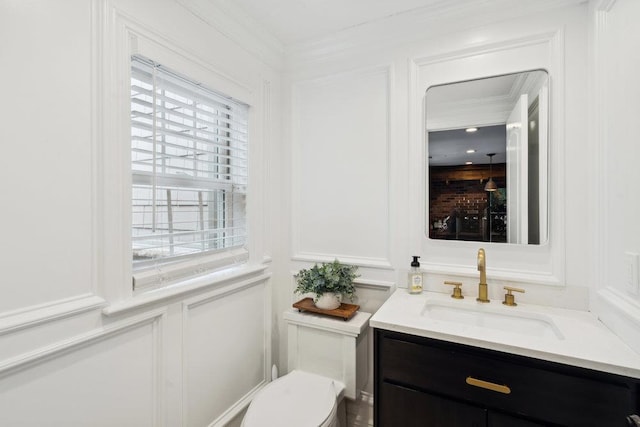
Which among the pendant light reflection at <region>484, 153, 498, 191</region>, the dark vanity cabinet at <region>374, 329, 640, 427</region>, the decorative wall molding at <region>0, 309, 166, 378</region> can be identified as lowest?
the dark vanity cabinet at <region>374, 329, 640, 427</region>

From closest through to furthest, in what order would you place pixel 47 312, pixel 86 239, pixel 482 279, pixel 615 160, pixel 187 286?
pixel 47 312 → pixel 86 239 → pixel 615 160 → pixel 187 286 → pixel 482 279

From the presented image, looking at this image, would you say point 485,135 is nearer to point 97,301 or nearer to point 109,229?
point 109,229

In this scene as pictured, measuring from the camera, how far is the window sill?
1179 millimetres

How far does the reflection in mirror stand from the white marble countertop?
13.4 inches

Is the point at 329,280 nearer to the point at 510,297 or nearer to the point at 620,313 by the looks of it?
the point at 510,297

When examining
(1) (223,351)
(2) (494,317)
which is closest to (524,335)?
(2) (494,317)

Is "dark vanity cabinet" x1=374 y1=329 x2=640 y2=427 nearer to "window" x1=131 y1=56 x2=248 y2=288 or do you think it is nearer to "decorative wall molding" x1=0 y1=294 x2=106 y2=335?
"window" x1=131 y1=56 x2=248 y2=288

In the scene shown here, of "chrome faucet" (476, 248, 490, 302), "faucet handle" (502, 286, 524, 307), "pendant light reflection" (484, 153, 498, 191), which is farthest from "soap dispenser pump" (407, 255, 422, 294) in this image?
"pendant light reflection" (484, 153, 498, 191)

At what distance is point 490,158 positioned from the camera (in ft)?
5.27

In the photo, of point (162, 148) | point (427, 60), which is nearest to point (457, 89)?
point (427, 60)

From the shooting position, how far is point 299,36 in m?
1.95

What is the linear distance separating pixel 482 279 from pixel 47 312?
1740 millimetres

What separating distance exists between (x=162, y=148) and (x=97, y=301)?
0.68 m

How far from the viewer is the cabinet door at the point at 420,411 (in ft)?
3.90
